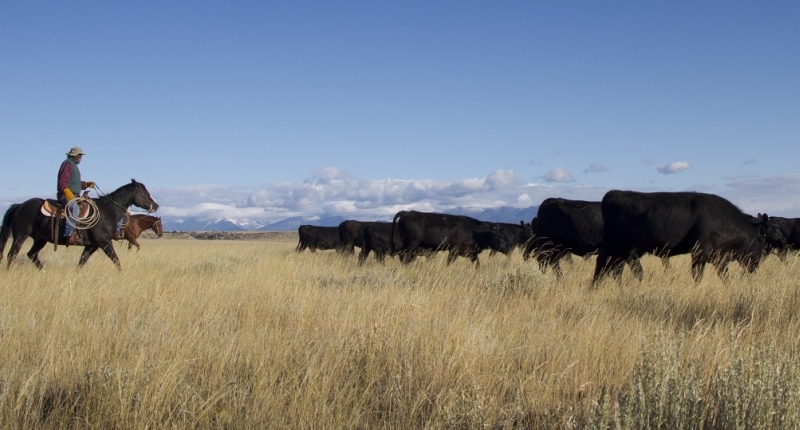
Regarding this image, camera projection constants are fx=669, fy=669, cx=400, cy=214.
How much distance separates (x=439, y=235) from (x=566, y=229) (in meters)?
6.35

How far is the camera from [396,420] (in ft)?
12.5

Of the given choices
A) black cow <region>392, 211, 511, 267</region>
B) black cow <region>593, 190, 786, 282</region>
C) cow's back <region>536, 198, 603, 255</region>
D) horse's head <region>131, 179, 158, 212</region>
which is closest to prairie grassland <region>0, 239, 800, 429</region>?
black cow <region>593, 190, 786, 282</region>

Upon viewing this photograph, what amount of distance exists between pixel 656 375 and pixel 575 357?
1.31 metres

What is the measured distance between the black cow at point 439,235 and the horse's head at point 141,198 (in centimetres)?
770

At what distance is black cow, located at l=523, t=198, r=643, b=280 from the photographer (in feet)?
44.4

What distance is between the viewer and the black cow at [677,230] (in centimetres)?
1088

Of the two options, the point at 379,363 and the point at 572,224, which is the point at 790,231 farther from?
the point at 379,363

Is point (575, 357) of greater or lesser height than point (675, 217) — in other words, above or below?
below

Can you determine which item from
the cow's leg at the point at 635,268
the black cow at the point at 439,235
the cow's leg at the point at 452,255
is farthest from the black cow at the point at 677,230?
the black cow at the point at 439,235

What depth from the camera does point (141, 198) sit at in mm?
13859

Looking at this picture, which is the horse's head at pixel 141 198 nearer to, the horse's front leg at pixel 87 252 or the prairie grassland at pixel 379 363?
the horse's front leg at pixel 87 252

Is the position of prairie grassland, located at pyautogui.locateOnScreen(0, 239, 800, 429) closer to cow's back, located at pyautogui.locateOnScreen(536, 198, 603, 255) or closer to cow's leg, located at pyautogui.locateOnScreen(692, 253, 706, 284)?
cow's leg, located at pyautogui.locateOnScreen(692, 253, 706, 284)

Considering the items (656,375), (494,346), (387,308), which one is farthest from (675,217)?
(656,375)

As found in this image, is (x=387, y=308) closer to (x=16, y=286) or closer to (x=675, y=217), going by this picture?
(x=16, y=286)
